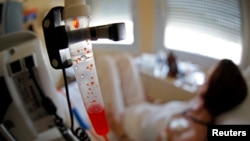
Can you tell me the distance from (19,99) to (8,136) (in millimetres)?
95

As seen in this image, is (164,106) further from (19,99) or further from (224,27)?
(19,99)

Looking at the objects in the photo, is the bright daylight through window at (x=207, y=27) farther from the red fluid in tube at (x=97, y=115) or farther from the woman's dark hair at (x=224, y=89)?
the red fluid in tube at (x=97, y=115)

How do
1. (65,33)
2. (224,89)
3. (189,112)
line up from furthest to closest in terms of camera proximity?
1. (189,112)
2. (224,89)
3. (65,33)

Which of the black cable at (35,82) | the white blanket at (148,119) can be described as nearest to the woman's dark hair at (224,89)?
the white blanket at (148,119)

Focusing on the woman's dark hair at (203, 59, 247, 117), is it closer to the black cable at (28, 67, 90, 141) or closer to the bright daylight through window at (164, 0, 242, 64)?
the bright daylight through window at (164, 0, 242, 64)

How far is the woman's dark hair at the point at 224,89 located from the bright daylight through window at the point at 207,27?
0.03 m

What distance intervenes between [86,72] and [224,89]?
1.62 ft

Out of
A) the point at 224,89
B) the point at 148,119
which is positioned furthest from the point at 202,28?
the point at 148,119

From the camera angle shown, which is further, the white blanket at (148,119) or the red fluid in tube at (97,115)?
the white blanket at (148,119)

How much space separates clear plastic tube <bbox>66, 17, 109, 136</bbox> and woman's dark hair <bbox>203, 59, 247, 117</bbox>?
403 millimetres

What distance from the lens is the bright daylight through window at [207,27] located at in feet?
1.96

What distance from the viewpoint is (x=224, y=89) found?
2.23 feet

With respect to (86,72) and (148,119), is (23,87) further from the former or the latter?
(148,119)

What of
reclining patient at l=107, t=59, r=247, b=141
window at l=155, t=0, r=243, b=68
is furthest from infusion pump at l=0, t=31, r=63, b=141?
window at l=155, t=0, r=243, b=68
